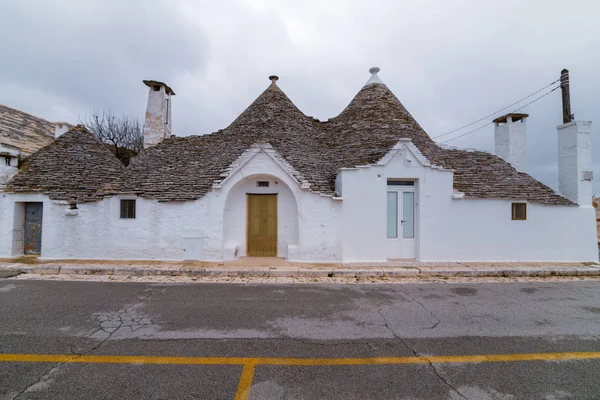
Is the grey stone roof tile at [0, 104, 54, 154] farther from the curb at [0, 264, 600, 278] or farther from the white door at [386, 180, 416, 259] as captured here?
the white door at [386, 180, 416, 259]

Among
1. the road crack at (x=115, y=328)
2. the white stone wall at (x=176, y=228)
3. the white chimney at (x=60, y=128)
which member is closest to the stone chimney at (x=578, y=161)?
the white stone wall at (x=176, y=228)

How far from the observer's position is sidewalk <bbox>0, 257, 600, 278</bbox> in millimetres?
8547

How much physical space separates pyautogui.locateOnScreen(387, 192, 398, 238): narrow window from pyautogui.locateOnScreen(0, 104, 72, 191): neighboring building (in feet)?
52.1

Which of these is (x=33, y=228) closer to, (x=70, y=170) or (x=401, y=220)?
(x=70, y=170)

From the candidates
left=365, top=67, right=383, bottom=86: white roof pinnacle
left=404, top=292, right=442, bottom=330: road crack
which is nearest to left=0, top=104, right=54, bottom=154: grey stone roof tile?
left=404, top=292, right=442, bottom=330: road crack

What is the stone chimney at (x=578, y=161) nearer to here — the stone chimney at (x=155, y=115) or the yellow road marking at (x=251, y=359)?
the yellow road marking at (x=251, y=359)

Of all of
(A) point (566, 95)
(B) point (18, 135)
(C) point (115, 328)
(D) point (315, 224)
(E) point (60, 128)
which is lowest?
(C) point (115, 328)

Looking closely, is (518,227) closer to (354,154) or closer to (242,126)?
(354,154)

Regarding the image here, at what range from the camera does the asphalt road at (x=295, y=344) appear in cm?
318

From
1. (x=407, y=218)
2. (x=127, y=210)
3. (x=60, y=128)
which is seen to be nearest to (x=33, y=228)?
(x=127, y=210)

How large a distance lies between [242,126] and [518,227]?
43.5 ft

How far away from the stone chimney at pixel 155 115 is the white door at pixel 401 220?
39.5 feet

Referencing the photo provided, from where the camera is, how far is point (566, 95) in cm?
1184

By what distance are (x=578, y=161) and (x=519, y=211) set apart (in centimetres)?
333
